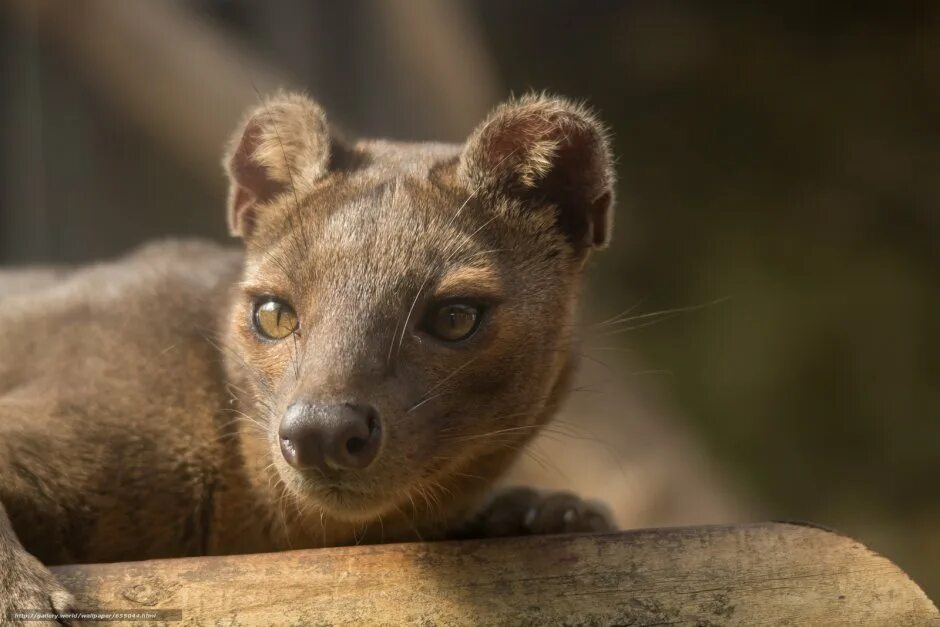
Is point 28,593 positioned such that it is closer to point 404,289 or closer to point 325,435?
point 325,435

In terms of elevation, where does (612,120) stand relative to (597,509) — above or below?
above

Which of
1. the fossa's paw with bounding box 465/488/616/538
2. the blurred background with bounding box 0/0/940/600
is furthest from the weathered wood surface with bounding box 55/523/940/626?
the blurred background with bounding box 0/0/940/600

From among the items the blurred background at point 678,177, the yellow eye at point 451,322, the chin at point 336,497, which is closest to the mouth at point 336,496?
the chin at point 336,497

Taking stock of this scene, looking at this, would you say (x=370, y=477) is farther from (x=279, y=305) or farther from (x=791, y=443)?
(x=791, y=443)

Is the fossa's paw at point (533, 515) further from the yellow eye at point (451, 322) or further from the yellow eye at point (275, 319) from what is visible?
the yellow eye at point (275, 319)

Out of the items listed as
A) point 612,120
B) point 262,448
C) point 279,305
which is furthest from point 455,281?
point 612,120

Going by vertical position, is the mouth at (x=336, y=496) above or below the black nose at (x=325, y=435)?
below

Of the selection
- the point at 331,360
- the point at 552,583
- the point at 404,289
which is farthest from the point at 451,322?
the point at 552,583
